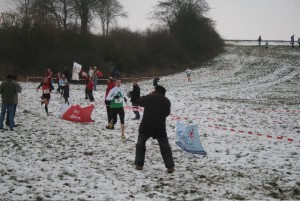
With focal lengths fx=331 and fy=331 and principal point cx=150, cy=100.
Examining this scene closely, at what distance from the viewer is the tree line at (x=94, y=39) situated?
114ft

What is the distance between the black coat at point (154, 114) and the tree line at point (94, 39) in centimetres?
2754

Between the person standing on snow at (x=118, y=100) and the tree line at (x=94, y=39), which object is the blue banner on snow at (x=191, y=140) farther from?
the tree line at (x=94, y=39)

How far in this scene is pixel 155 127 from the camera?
26.5ft

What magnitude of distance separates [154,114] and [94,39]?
1278 inches

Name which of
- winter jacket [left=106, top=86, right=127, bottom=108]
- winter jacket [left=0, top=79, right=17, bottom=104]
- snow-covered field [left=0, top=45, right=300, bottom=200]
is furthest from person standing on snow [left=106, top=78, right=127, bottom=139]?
winter jacket [left=0, top=79, right=17, bottom=104]

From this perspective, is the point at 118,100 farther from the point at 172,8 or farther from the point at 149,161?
the point at 172,8

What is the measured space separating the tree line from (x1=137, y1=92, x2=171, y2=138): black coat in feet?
90.4

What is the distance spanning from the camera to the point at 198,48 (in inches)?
2229

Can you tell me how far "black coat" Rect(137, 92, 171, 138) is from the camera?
8.06 m

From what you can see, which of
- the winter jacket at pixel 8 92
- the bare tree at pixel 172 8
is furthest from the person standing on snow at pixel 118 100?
the bare tree at pixel 172 8

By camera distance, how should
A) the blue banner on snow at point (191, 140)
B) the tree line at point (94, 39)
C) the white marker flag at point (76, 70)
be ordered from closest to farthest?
the blue banner on snow at point (191, 140)
the white marker flag at point (76, 70)
the tree line at point (94, 39)

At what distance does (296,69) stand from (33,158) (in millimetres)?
43246

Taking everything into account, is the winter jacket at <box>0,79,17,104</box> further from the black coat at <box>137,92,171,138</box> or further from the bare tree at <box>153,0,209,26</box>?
the bare tree at <box>153,0,209,26</box>

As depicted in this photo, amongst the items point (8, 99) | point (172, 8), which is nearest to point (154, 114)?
point (8, 99)
